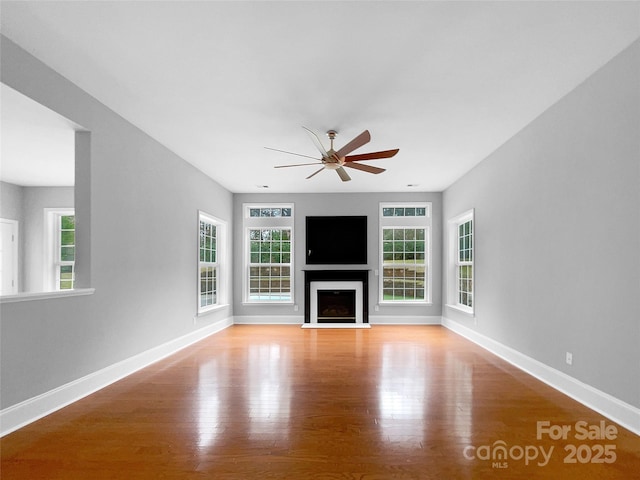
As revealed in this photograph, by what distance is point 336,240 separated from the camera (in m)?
8.02

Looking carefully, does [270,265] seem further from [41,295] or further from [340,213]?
[41,295]

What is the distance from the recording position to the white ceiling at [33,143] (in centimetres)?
313

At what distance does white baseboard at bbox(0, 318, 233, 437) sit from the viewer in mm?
2696

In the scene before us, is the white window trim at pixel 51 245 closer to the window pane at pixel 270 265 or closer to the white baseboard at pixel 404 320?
the window pane at pixel 270 265

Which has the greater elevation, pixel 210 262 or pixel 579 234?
pixel 579 234

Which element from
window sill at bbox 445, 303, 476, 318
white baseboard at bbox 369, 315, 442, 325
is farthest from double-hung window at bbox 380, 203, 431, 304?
window sill at bbox 445, 303, 476, 318

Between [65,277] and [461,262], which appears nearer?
[65,277]

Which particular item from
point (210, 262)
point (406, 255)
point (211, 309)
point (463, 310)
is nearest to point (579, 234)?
point (463, 310)

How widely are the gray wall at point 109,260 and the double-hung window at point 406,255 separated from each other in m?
4.06

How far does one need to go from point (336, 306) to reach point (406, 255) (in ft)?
6.10

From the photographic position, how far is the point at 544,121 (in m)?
3.86

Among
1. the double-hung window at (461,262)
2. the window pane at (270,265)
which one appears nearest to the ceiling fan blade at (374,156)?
the double-hung window at (461,262)

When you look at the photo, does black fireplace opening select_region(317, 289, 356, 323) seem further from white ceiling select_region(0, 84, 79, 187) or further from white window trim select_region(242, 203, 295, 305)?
white ceiling select_region(0, 84, 79, 187)

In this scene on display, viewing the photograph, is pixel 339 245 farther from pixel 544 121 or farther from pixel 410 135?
pixel 544 121
